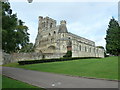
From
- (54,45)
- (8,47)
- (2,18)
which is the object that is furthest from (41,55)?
(2,18)

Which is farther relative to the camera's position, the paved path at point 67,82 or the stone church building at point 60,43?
the stone church building at point 60,43

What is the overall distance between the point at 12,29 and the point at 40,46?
220 ft

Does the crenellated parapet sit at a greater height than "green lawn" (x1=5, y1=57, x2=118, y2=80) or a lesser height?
greater

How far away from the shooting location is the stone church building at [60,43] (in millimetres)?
60619

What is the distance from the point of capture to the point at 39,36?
92812 millimetres

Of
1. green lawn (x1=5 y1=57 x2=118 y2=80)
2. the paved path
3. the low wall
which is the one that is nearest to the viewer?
the paved path

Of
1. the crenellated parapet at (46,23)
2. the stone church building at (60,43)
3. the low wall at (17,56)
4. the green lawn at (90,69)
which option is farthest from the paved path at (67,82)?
the crenellated parapet at (46,23)

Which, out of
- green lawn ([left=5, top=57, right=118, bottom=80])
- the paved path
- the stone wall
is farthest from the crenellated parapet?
the paved path

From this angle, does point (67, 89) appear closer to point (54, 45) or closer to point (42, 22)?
point (54, 45)

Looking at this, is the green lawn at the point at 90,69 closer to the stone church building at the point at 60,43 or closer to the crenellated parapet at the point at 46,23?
the stone church building at the point at 60,43

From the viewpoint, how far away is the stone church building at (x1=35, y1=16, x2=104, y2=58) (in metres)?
60.6

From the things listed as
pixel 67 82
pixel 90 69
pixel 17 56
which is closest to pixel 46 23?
pixel 17 56

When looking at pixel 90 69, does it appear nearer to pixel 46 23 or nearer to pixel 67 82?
pixel 67 82

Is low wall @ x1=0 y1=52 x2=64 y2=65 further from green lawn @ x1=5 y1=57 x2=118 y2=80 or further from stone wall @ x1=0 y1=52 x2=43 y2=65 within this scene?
green lawn @ x1=5 y1=57 x2=118 y2=80
